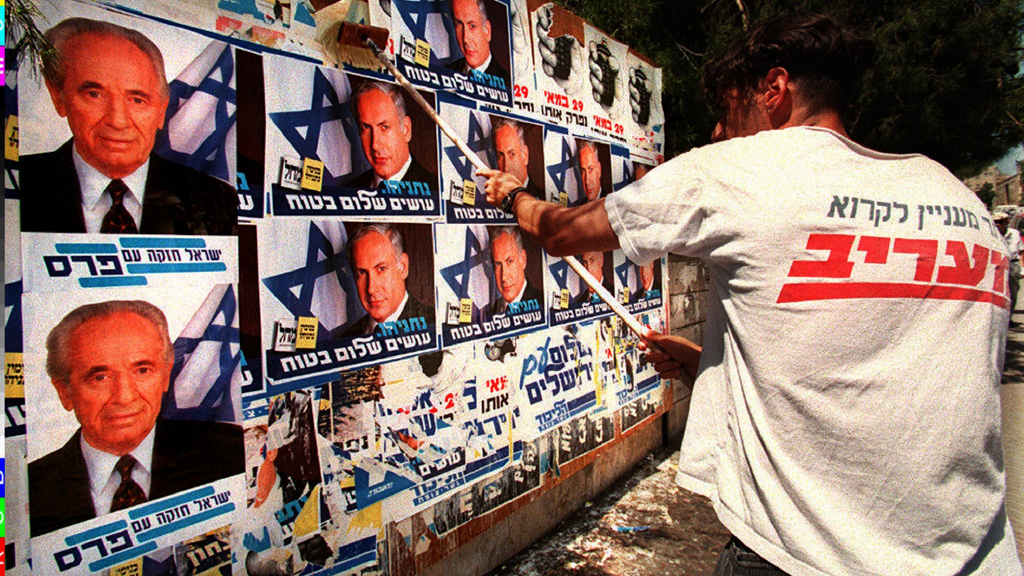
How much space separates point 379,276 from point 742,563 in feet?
5.37

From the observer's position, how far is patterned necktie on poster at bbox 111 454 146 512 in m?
1.58

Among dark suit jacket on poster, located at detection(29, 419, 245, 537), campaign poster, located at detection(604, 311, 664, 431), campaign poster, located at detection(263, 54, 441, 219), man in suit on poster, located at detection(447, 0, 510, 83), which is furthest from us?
campaign poster, located at detection(604, 311, 664, 431)

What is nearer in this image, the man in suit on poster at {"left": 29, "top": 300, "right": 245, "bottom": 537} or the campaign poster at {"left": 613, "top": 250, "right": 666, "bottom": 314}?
the man in suit on poster at {"left": 29, "top": 300, "right": 245, "bottom": 537}

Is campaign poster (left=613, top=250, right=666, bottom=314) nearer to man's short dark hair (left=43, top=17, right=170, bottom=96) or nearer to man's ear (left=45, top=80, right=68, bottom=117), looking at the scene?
man's short dark hair (left=43, top=17, right=170, bottom=96)

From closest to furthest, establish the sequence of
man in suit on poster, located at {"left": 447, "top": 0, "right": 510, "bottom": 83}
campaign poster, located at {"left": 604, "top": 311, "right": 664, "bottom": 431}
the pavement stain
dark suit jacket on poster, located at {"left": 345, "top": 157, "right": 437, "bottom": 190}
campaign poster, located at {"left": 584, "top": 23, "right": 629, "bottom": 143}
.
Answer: dark suit jacket on poster, located at {"left": 345, "top": 157, "right": 437, "bottom": 190}
man in suit on poster, located at {"left": 447, "top": 0, "right": 510, "bottom": 83}
the pavement stain
campaign poster, located at {"left": 584, "top": 23, "right": 629, "bottom": 143}
campaign poster, located at {"left": 604, "top": 311, "right": 664, "bottom": 431}

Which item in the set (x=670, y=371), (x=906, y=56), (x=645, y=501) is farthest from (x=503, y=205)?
(x=906, y=56)

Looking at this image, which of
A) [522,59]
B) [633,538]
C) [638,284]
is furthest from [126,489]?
[638,284]

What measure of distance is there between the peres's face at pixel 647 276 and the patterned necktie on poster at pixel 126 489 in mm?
3423

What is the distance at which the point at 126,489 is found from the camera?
1600mm

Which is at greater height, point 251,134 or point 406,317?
point 251,134

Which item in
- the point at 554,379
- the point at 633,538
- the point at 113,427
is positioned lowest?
the point at 633,538

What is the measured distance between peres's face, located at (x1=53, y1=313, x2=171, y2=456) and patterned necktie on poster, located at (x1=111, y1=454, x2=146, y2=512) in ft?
0.10

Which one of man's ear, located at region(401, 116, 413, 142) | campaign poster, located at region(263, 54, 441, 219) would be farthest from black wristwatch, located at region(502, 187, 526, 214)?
man's ear, located at region(401, 116, 413, 142)

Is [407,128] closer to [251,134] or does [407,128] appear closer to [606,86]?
[251,134]
